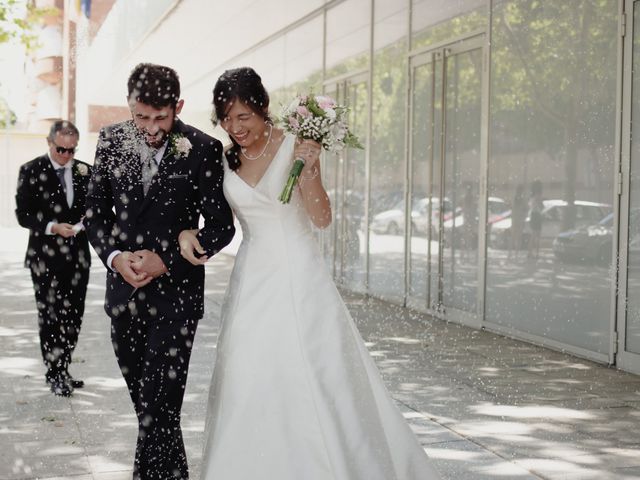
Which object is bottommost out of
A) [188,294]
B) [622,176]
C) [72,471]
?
[72,471]

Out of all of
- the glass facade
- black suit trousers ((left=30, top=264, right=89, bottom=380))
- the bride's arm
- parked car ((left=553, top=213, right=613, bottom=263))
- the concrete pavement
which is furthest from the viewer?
the glass facade

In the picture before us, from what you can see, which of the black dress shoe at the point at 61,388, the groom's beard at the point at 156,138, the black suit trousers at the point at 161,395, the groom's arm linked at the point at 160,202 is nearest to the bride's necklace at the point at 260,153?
the groom's arm linked at the point at 160,202

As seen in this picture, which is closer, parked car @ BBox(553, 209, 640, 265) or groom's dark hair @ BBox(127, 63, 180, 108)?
groom's dark hair @ BBox(127, 63, 180, 108)

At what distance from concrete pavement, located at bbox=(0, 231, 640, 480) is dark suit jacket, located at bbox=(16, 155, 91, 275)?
1.01m

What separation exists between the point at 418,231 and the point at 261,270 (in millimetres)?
8749

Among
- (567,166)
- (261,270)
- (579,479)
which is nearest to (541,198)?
(567,166)

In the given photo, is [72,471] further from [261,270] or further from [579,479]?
[579,479]

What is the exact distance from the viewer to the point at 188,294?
4.45 metres

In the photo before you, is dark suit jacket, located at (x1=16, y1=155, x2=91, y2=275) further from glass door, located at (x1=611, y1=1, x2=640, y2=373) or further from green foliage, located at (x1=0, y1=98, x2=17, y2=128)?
green foliage, located at (x1=0, y1=98, x2=17, y2=128)

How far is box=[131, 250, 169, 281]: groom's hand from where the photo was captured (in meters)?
4.28

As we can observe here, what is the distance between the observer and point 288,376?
441 cm

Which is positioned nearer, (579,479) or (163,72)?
(163,72)

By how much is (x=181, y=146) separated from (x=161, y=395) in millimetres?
1103

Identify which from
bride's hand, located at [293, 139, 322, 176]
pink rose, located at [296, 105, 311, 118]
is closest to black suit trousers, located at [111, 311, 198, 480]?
bride's hand, located at [293, 139, 322, 176]
